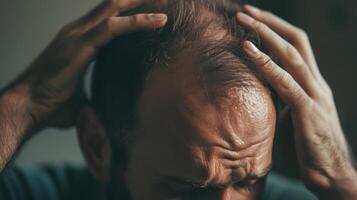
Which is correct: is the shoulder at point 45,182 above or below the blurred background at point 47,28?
below

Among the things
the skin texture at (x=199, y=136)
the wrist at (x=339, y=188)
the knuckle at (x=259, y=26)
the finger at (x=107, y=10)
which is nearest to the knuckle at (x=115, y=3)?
the finger at (x=107, y=10)

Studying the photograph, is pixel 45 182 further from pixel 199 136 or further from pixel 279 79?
pixel 279 79

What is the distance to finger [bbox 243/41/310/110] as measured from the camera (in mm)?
955

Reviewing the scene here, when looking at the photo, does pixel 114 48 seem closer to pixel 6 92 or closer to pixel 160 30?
pixel 160 30

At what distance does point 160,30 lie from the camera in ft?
3.25

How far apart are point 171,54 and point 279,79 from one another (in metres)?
0.19

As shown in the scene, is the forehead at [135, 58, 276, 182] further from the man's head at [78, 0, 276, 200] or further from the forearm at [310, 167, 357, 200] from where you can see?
the forearm at [310, 167, 357, 200]

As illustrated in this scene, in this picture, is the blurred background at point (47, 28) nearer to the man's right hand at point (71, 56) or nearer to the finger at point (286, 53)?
the man's right hand at point (71, 56)

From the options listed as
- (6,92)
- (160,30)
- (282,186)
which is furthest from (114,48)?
(282,186)

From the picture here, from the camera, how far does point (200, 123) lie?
94cm

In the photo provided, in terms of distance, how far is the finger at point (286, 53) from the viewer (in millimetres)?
1007

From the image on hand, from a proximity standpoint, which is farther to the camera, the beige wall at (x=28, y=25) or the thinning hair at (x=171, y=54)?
the beige wall at (x=28, y=25)

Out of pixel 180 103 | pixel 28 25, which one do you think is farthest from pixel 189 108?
pixel 28 25

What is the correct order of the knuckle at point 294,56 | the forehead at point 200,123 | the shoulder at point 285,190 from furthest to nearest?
the shoulder at point 285,190, the knuckle at point 294,56, the forehead at point 200,123
